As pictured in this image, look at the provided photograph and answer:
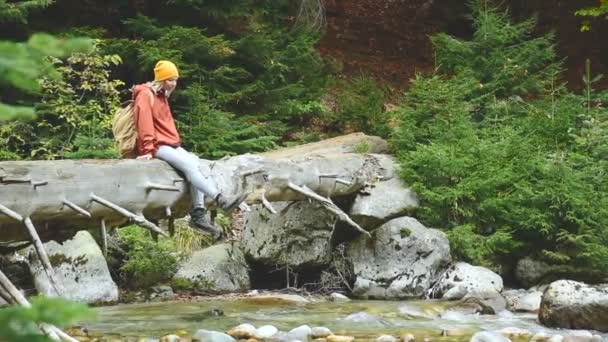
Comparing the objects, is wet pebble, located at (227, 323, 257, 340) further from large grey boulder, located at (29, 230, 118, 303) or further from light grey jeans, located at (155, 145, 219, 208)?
large grey boulder, located at (29, 230, 118, 303)

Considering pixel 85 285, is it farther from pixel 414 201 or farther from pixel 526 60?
pixel 526 60

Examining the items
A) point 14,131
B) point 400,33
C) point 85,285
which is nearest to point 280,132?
point 14,131

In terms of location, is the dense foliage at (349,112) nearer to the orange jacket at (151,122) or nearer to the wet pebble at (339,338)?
the orange jacket at (151,122)

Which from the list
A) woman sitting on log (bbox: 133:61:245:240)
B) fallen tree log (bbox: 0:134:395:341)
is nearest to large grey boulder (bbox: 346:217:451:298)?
fallen tree log (bbox: 0:134:395:341)

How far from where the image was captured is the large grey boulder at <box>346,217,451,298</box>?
10.1 metres

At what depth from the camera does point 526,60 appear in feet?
47.7

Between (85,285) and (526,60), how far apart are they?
341 inches

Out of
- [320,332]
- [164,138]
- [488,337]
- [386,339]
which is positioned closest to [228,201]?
[164,138]

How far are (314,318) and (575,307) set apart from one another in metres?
2.53

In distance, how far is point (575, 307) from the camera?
7.93 meters

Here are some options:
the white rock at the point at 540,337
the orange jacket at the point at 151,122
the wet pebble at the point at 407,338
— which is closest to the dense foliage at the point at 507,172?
the white rock at the point at 540,337

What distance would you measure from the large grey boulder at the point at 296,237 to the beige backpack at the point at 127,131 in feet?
9.82

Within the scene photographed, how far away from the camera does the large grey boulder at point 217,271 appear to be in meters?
10.5

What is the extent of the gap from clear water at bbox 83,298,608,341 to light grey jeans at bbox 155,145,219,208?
1247 mm
